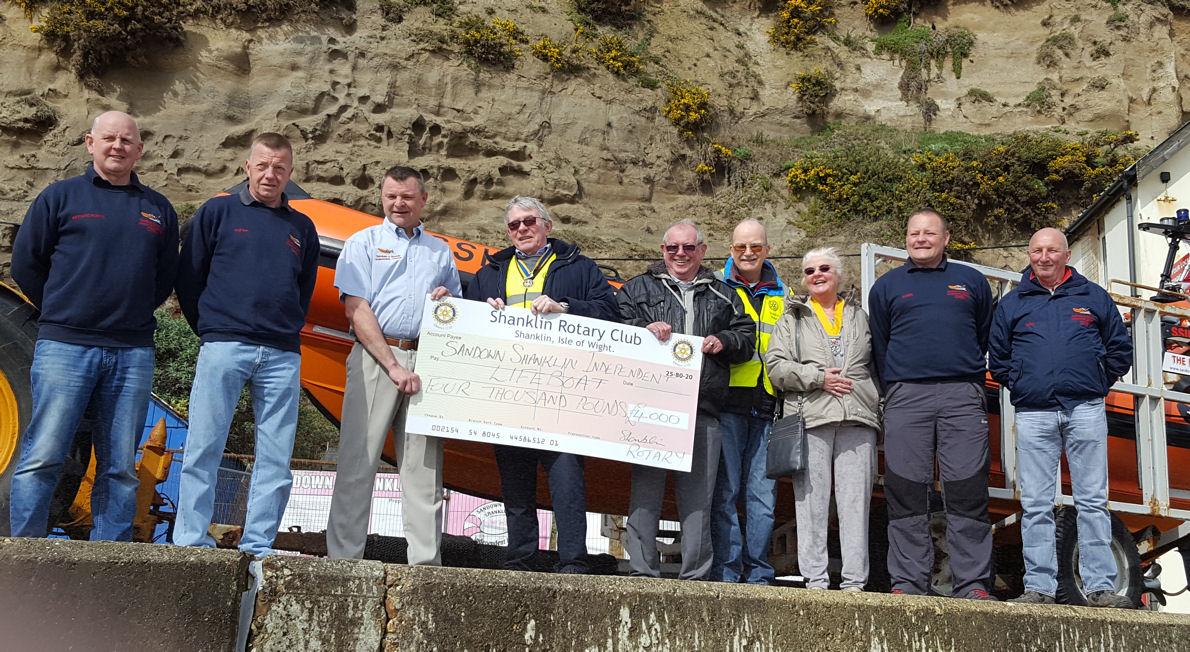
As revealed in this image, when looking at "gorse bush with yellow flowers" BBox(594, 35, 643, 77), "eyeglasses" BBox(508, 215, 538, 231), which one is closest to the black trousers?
"eyeglasses" BBox(508, 215, 538, 231)

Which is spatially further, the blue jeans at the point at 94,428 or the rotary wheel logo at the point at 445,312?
the rotary wheel logo at the point at 445,312

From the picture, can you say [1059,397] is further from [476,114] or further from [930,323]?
[476,114]

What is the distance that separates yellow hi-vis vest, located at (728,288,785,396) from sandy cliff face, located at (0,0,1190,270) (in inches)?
615

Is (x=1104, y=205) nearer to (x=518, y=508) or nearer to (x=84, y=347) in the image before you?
(x=518, y=508)

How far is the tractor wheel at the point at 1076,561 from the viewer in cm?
523

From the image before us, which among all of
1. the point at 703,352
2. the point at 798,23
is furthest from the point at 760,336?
the point at 798,23

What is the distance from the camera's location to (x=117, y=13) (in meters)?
21.2

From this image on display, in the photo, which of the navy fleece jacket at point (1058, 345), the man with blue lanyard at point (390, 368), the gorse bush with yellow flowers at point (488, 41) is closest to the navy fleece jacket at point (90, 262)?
the man with blue lanyard at point (390, 368)

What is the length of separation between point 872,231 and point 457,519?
13142 mm

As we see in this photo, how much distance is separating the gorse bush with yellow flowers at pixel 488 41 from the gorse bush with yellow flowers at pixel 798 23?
8.15 metres

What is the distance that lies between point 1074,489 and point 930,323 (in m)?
1.08

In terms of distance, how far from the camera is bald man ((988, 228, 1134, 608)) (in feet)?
15.5

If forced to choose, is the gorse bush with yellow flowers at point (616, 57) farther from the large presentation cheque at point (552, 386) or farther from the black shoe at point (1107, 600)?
the black shoe at point (1107, 600)

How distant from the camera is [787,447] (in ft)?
15.3
